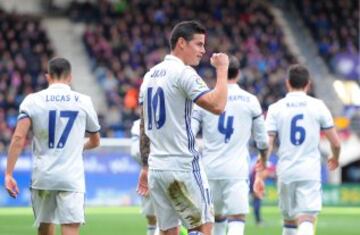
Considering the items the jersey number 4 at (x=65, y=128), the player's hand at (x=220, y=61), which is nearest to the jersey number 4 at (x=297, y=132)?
the jersey number 4 at (x=65, y=128)

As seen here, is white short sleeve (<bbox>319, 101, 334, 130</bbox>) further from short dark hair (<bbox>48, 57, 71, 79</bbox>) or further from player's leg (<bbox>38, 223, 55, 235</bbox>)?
player's leg (<bbox>38, 223, 55, 235</bbox>)

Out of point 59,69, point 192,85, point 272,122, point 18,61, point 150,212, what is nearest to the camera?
point 192,85

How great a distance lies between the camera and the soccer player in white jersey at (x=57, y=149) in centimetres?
1061

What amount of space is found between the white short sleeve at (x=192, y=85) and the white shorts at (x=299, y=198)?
4089 mm

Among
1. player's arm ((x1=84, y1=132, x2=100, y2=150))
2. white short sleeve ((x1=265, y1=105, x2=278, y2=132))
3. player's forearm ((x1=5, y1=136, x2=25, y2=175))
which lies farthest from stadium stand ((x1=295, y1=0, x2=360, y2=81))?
player's forearm ((x1=5, y1=136, x2=25, y2=175))

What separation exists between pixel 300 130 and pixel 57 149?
3.42 metres

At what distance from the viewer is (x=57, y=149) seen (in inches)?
419

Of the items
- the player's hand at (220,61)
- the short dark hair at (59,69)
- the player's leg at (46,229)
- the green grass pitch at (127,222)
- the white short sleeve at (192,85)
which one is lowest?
the green grass pitch at (127,222)

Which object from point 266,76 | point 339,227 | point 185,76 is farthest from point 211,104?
point 266,76

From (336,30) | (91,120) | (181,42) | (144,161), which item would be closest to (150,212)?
(91,120)

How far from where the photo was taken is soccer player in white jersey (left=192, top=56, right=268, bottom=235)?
12742 millimetres

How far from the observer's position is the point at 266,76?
37188 mm

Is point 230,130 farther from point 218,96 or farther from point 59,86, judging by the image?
point 218,96

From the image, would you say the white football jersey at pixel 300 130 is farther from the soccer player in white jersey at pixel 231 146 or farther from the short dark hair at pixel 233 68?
the short dark hair at pixel 233 68
